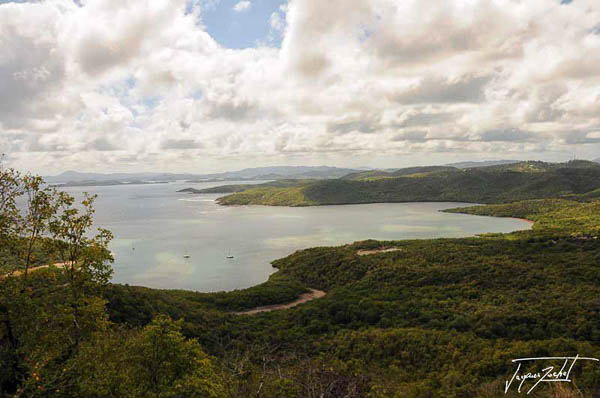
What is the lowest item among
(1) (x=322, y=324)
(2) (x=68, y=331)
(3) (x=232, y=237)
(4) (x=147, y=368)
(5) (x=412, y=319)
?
(3) (x=232, y=237)

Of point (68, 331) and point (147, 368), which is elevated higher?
point (68, 331)

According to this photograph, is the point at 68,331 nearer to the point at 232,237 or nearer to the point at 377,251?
the point at 377,251

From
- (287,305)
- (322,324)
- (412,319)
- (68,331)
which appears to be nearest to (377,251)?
(287,305)

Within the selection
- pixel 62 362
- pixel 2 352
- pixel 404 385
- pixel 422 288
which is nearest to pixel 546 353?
pixel 404 385

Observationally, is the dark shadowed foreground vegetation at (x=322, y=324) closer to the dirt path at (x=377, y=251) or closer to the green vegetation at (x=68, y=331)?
the green vegetation at (x=68, y=331)

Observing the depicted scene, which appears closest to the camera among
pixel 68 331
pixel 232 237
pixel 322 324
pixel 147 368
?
pixel 147 368

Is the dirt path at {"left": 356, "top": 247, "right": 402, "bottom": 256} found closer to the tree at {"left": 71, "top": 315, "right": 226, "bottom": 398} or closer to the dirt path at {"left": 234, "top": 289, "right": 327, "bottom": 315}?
the dirt path at {"left": 234, "top": 289, "right": 327, "bottom": 315}
